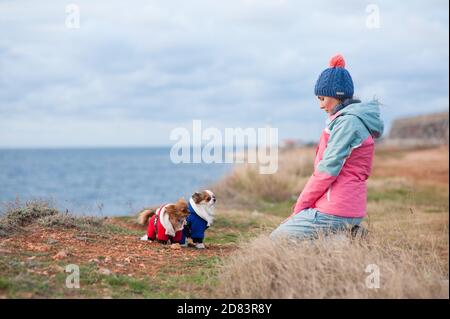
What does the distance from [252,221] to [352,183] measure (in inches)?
236

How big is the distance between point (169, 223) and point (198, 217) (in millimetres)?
417

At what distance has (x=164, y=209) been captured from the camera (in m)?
8.45

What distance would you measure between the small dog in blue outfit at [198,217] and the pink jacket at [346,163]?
2468 mm

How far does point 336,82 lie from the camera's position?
628 cm

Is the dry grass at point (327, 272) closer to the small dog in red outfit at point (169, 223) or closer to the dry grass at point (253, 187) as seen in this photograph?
the small dog in red outfit at point (169, 223)

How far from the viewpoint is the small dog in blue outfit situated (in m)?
8.42

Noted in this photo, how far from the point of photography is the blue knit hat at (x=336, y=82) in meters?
6.29

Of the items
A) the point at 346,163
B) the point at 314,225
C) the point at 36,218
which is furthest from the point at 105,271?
the point at 36,218

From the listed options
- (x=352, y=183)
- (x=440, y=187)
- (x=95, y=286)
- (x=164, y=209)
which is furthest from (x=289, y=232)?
(x=440, y=187)

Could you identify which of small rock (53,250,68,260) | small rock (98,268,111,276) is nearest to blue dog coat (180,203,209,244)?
small rock (53,250,68,260)

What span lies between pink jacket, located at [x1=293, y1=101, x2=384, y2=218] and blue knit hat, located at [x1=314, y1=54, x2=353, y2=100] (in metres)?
0.18

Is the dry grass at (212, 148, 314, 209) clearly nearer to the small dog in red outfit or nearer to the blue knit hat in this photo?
the small dog in red outfit

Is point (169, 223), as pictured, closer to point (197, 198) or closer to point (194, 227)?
point (194, 227)
